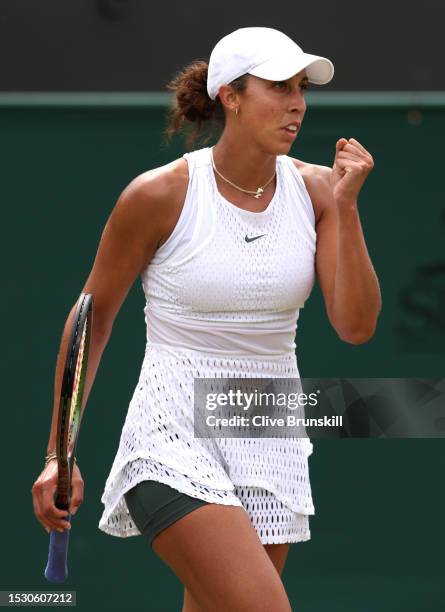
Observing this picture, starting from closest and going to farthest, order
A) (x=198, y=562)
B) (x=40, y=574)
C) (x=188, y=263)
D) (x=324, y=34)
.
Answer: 1. (x=198, y=562)
2. (x=188, y=263)
3. (x=324, y=34)
4. (x=40, y=574)

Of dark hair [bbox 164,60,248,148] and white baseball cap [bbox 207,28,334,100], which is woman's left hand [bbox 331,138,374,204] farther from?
dark hair [bbox 164,60,248,148]

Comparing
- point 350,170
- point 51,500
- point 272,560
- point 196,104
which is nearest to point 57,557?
point 51,500

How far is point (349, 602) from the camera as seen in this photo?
537 cm

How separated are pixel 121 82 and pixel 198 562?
83.8 inches

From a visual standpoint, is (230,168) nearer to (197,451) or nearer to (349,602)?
(197,451)

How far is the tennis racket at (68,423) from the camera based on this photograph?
3.33m

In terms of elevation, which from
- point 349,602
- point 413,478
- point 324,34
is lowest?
point 349,602

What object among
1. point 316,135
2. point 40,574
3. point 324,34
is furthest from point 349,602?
point 324,34

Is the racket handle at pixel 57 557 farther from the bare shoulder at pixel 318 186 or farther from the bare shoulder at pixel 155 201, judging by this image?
the bare shoulder at pixel 318 186

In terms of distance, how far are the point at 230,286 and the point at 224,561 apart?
27.3 inches

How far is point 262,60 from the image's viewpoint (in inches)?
147

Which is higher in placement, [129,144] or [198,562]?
[129,144]

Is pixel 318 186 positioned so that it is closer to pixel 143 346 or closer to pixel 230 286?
pixel 230 286

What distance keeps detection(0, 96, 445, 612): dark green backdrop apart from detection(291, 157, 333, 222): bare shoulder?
1.22 m
